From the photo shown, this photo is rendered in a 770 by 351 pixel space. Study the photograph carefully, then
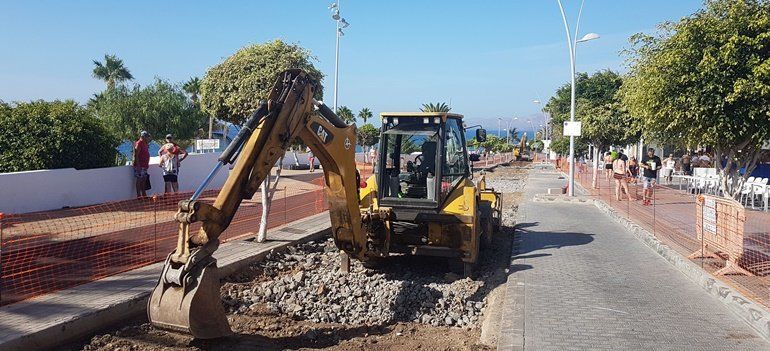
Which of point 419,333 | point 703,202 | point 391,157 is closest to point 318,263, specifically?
point 391,157

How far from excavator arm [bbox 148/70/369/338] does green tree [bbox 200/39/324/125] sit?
450cm

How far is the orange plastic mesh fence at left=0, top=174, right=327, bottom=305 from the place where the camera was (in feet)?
22.9

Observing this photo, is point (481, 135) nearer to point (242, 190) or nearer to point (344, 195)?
point (344, 195)

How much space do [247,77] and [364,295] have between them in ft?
17.6

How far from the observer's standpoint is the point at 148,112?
37.5 m

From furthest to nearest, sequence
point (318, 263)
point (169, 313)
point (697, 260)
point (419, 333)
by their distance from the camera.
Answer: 1. point (318, 263)
2. point (697, 260)
3. point (419, 333)
4. point (169, 313)

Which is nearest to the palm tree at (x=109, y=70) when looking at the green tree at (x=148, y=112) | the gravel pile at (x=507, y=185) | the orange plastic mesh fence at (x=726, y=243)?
the green tree at (x=148, y=112)

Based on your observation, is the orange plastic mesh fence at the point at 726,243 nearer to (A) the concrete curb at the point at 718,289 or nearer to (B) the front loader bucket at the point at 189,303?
(A) the concrete curb at the point at 718,289

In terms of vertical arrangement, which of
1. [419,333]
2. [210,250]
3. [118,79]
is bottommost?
[419,333]

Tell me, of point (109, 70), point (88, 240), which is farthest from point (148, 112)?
point (88, 240)

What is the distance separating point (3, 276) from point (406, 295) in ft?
15.9

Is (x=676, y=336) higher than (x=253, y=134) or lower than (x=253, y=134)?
lower

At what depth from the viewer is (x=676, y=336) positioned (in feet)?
17.9

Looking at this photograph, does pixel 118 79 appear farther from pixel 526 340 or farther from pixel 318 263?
pixel 526 340
